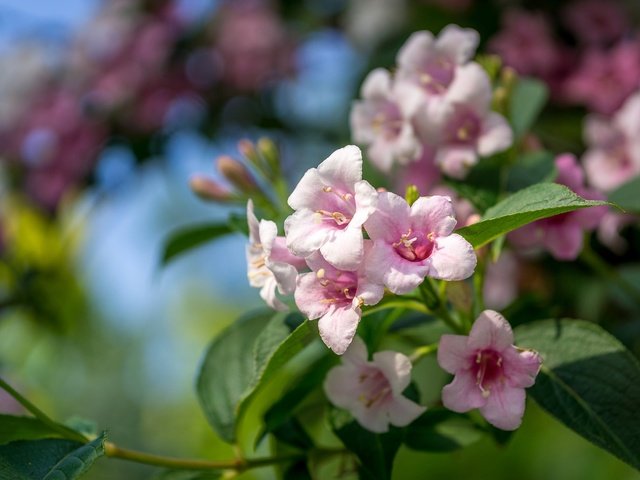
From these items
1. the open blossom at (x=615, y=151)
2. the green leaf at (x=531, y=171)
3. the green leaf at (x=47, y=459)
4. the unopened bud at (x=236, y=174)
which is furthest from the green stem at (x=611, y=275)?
the green leaf at (x=47, y=459)

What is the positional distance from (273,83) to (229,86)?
0.37 ft

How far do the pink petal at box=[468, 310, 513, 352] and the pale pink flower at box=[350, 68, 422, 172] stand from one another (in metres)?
0.23

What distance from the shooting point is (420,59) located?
809 mm

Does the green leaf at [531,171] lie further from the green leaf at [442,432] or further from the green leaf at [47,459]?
the green leaf at [47,459]

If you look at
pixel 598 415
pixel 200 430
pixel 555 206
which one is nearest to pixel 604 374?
pixel 598 415

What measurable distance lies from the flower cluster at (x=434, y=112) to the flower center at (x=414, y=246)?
207 millimetres

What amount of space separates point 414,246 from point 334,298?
2.5 inches

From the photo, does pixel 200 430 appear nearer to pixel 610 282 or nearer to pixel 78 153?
pixel 78 153

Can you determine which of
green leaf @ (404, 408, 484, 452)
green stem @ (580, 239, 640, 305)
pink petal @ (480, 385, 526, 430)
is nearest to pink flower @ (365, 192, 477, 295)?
pink petal @ (480, 385, 526, 430)

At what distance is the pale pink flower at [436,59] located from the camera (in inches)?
31.5

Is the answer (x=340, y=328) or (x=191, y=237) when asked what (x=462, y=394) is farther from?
(x=191, y=237)

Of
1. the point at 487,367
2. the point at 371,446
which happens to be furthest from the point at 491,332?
the point at 371,446

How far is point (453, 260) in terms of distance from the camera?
1.82 feet

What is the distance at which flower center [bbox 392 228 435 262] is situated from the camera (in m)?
0.57
